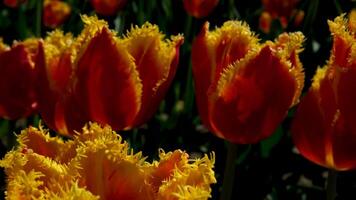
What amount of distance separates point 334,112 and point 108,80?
35 cm

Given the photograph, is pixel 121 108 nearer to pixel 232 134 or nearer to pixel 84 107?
pixel 84 107

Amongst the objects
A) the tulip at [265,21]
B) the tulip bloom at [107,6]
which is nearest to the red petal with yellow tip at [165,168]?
the tulip bloom at [107,6]

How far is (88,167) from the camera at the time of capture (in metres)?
0.91

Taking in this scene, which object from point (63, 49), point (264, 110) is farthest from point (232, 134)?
point (63, 49)

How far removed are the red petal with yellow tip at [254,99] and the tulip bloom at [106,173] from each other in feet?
1.02

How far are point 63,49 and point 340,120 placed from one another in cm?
50

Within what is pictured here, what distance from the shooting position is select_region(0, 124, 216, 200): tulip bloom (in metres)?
0.87

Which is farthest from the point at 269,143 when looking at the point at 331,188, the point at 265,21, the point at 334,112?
the point at 265,21

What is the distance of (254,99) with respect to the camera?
124cm

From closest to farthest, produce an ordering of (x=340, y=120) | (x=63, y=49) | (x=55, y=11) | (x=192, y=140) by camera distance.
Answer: (x=340, y=120)
(x=63, y=49)
(x=192, y=140)
(x=55, y=11)

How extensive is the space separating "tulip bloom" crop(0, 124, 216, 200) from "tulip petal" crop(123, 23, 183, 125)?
13.4 inches

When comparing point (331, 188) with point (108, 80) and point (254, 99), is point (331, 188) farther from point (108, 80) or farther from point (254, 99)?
point (108, 80)

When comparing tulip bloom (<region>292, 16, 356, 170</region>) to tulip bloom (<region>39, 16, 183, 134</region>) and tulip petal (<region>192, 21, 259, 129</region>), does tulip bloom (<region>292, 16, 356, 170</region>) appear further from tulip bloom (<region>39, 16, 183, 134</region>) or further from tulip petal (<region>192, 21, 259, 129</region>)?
tulip bloom (<region>39, 16, 183, 134</region>)

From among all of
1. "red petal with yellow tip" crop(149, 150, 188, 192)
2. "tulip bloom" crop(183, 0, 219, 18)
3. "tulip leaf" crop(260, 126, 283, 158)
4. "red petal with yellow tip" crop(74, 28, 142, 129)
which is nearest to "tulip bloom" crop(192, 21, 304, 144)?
"red petal with yellow tip" crop(74, 28, 142, 129)
